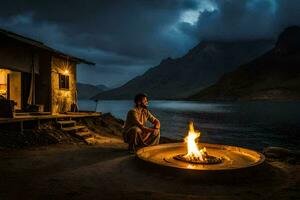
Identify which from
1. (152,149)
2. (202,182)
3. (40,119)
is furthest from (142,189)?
(40,119)

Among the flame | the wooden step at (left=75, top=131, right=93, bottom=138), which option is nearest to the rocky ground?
the flame

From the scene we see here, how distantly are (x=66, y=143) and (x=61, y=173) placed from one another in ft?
21.1

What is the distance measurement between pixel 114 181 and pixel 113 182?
3.9 inches

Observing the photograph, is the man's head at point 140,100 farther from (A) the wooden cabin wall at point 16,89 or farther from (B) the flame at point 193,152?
(A) the wooden cabin wall at point 16,89

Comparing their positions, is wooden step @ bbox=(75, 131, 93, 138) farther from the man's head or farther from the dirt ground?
the man's head

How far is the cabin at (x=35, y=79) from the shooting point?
1816cm

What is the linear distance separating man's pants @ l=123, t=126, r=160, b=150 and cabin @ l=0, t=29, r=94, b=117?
28.3 ft

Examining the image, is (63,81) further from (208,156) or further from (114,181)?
(114,181)

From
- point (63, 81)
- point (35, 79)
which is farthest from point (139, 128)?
point (63, 81)

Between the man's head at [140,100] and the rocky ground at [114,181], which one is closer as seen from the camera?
the rocky ground at [114,181]

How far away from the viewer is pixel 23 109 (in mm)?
19203

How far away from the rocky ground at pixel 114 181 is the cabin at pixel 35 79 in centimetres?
862

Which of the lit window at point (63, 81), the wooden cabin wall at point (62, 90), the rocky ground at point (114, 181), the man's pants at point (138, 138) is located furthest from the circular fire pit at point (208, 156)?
the lit window at point (63, 81)

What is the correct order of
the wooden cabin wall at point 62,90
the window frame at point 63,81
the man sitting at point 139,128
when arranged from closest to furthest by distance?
the man sitting at point 139,128, the wooden cabin wall at point 62,90, the window frame at point 63,81
